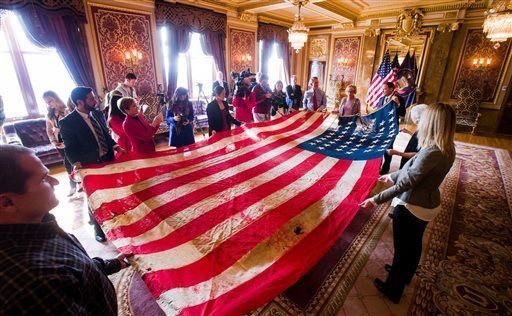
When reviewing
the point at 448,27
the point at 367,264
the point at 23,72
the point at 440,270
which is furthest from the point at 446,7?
the point at 23,72

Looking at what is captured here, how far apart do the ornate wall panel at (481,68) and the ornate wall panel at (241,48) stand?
6.08 m

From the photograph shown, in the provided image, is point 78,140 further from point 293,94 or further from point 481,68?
point 481,68

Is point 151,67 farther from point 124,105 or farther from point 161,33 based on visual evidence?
point 124,105

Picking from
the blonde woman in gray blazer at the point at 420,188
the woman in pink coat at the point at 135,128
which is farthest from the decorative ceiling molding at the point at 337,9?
the blonde woman in gray blazer at the point at 420,188

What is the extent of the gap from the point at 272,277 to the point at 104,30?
225 inches

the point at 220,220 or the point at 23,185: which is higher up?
the point at 23,185

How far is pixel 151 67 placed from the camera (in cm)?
563

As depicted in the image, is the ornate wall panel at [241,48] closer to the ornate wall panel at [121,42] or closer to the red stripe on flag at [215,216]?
the ornate wall panel at [121,42]

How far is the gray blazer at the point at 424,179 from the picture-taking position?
1.42 metres

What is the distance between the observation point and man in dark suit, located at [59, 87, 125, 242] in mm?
2191

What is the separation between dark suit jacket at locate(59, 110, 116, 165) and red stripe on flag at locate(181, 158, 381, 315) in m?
1.97

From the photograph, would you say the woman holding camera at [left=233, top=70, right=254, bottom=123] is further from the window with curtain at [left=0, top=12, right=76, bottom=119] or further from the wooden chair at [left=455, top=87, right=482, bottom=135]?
the wooden chair at [left=455, top=87, right=482, bottom=135]

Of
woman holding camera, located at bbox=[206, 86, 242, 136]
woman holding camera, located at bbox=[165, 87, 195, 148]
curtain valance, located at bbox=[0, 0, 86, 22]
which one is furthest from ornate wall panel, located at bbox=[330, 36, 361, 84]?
curtain valance, located at bbox=[0, 0, 86, 22]

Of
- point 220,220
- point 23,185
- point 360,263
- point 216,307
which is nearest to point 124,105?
point 220,220
